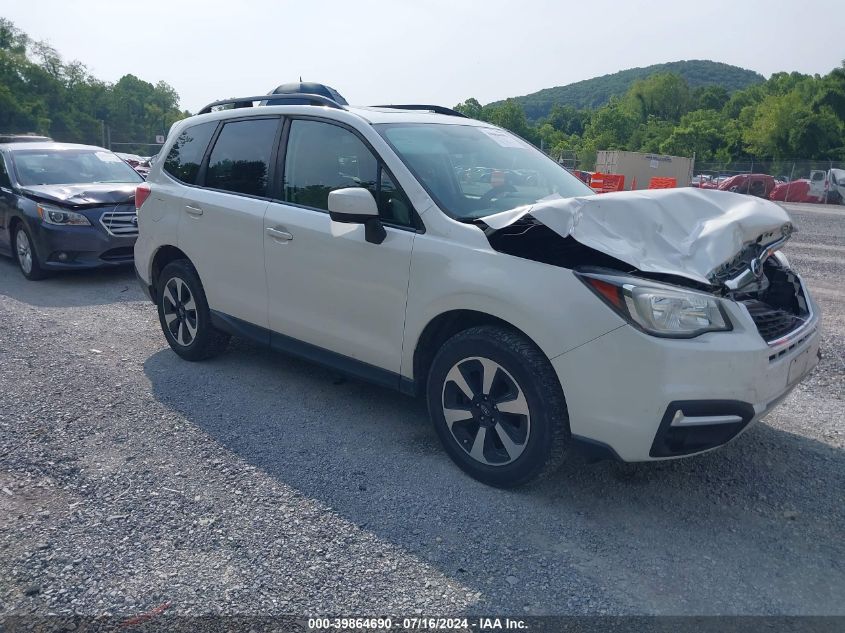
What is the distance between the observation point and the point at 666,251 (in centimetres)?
328

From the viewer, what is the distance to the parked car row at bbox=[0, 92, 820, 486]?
304cm

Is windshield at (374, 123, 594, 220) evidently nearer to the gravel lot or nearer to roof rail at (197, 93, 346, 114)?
roof rail at (197, 93, 346, 114)

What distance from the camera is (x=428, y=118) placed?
4602 millimetres

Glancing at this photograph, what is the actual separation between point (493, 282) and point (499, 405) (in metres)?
0.60

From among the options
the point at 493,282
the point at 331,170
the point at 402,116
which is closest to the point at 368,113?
the point at 402,116

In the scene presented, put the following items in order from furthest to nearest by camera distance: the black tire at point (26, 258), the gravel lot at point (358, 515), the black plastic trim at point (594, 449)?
the black tire at point (26, 258) → the black plastic trim at point (594, 449) → the gravel lot at point (358, 515)

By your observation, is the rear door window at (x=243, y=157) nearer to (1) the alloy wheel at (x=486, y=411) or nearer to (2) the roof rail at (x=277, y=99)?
(2) the roof rail at (x=277, y=99)

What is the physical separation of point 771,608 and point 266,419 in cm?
299

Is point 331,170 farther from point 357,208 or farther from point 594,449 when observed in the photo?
point 594,449

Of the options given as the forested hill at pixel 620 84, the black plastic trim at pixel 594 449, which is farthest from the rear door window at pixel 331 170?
the forested hill at pixel 620 84

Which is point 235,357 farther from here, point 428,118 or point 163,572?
point 163,572

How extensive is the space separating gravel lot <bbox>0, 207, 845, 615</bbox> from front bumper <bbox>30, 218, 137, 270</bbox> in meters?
3.65

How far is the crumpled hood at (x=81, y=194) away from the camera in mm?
8516

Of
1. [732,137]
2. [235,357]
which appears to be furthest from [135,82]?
[235,357]
